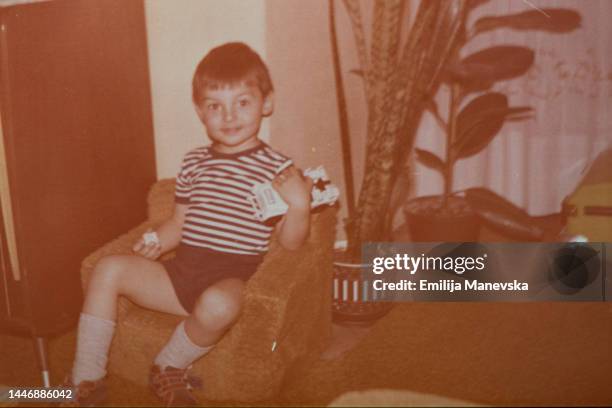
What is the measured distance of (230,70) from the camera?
145 cm

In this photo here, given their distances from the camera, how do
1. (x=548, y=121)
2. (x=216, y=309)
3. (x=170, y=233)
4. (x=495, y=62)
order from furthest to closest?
(x=548, y=121) → (x=495, y=62) → (x=170, y=233) → (x=216, y=309)

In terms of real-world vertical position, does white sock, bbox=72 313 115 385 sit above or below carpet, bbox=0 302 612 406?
above

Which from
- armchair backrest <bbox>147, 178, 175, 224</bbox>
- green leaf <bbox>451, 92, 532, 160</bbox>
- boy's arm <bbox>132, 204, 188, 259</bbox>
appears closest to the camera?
boy's arm <bbox>132, 204, 188, 259</bbox>

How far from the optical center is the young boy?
1.37m

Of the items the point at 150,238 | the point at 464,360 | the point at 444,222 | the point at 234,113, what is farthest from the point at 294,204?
the point at 444,222

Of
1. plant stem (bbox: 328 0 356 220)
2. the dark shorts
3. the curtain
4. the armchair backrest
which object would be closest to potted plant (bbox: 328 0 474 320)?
plant stem (bbox: 328 0 356 220)

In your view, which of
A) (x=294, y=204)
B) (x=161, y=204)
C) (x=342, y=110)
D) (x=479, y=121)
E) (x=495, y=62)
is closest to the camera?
(x=294, y=204)

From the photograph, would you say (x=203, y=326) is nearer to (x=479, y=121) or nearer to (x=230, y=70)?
(x=230, y=70)

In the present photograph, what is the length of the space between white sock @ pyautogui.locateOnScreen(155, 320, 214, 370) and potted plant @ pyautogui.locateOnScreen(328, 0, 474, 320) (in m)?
0.58

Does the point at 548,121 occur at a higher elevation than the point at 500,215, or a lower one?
higher

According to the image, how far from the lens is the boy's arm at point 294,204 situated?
144 centimetres

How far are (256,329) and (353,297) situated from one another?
54 centimetres

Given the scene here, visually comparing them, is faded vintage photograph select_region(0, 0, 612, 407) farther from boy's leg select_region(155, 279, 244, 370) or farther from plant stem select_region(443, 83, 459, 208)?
plant stem select_region(443, 83, 459, 208)

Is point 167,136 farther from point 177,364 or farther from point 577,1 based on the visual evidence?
point 577,1
